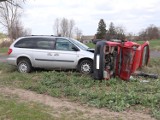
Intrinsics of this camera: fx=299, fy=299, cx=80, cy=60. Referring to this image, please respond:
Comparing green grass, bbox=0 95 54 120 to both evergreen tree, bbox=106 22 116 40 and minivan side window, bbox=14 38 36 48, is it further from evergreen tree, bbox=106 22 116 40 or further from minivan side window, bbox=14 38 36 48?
evergreen tree, bbox=106 22 116 40

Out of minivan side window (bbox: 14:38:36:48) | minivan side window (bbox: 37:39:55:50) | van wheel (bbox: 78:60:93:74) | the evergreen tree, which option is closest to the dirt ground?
van wheel (bbox: 78:60:93:74)

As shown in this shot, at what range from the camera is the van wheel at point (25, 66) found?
1277cm

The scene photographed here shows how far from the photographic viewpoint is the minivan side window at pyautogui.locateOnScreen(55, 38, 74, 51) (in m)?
12.3

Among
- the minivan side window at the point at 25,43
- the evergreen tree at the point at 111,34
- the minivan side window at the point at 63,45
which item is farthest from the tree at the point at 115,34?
the minivan side window at the point at 25,43

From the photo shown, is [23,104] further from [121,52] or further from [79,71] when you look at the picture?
[79,71]

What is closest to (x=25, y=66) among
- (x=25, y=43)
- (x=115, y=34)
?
(x=25, y=43)

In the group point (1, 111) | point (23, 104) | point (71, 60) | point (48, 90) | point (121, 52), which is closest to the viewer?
point (1, 111)

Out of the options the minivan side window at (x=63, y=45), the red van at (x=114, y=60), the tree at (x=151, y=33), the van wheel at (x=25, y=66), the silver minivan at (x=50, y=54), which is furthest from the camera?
the tree at (x=151, y=33)

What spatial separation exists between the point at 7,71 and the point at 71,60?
3.19m

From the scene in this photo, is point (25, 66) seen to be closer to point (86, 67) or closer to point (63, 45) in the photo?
point (63, 45)

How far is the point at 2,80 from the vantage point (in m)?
11.0

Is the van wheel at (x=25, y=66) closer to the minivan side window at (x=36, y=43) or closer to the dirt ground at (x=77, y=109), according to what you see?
the minivan side window at (x=36, y=43)

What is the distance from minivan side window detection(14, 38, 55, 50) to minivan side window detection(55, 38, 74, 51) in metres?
0.22

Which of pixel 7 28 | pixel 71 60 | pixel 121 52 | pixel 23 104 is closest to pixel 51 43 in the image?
pixel 71 60
